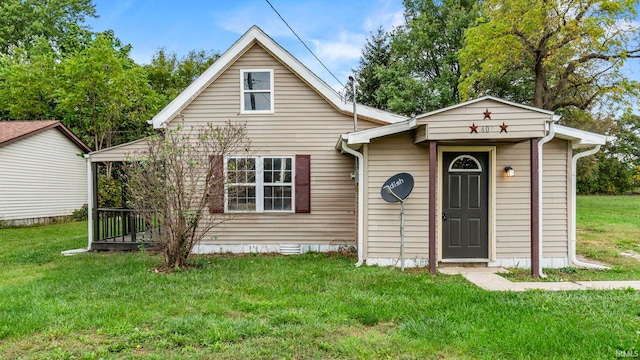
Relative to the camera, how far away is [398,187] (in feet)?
20.5

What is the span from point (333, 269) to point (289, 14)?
223 inches

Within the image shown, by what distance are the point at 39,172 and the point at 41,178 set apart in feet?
0.86

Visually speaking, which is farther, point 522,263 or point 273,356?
point 522,263

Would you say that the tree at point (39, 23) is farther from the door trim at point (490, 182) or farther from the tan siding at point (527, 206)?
the tan siding at point (527, 206)

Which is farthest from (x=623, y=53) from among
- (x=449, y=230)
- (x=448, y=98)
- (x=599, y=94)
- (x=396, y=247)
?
(x=396, y=247)

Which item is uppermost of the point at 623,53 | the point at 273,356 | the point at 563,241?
the point at 623,53

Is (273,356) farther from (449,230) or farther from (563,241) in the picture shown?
(563,241)

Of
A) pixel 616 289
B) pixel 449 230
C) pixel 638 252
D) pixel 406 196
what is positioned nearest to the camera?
pixel 616 289

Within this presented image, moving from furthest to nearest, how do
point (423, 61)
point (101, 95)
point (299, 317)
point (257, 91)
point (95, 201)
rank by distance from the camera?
point (423, 61)
point (101, 95)
point (95, 201)
point (257, 91)
point (299, 317)

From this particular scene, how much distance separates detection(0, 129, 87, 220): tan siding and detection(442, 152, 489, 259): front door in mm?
15406

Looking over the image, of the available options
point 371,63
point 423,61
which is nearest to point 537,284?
point 423,61

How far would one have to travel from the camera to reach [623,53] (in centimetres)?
1300

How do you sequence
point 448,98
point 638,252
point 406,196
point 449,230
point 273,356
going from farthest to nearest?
point 448,98 < point 638,252 < point 449,230 < point 406,196 < point 273,356

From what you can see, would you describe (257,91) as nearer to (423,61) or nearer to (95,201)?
(95,201)
